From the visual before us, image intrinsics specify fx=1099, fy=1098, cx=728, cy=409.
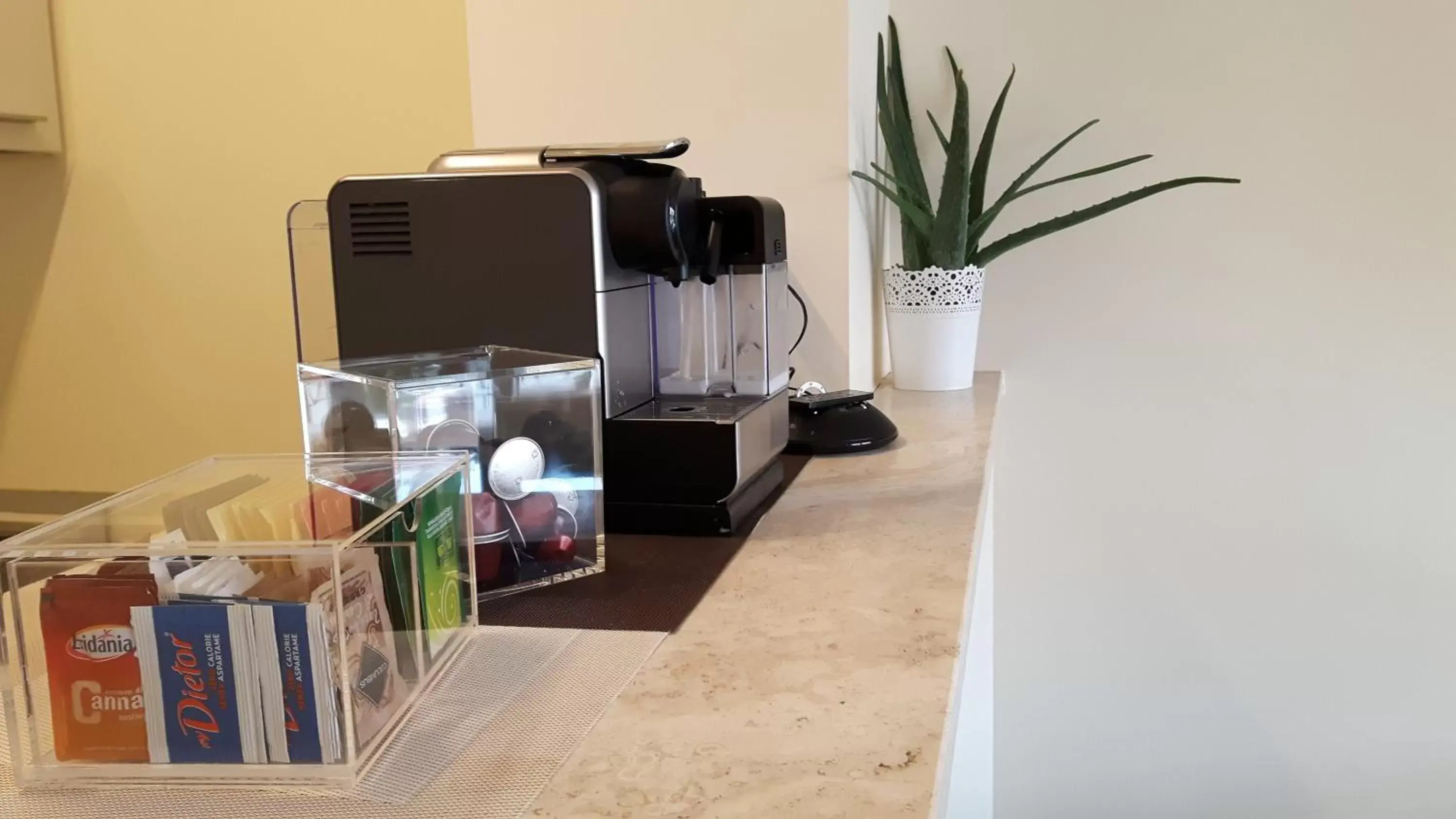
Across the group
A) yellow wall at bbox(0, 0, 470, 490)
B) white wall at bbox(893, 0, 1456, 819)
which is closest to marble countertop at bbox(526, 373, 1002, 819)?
white wall at bbox(893, 0, 1456, 819)

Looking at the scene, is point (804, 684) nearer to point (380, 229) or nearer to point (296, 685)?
point (296, 685)

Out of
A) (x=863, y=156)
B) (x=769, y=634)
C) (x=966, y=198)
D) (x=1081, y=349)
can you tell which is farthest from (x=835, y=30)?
(x=769, y=634)

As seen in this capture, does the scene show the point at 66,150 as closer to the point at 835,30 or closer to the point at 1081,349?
the point at 835,30

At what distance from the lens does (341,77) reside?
1850 millimetres

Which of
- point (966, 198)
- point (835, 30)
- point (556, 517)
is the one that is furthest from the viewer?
point (966, 198)

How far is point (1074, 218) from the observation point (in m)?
1.61

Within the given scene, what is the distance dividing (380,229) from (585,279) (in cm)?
22

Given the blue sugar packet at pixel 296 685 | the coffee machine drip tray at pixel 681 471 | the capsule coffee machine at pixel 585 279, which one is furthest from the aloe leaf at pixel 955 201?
the blue sugar packet at pixel 296 685

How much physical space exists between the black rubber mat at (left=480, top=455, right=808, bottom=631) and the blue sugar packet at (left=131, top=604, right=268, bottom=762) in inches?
9.1

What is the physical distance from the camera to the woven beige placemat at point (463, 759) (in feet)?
1.73

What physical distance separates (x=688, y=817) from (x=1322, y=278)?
5.32 feet

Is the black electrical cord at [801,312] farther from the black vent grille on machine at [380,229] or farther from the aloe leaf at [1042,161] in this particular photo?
the black vent grille on machine at [380,229]

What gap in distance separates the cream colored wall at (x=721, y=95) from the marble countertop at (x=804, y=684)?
557 mm

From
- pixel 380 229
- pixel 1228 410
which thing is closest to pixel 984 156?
pixel 1228 410
